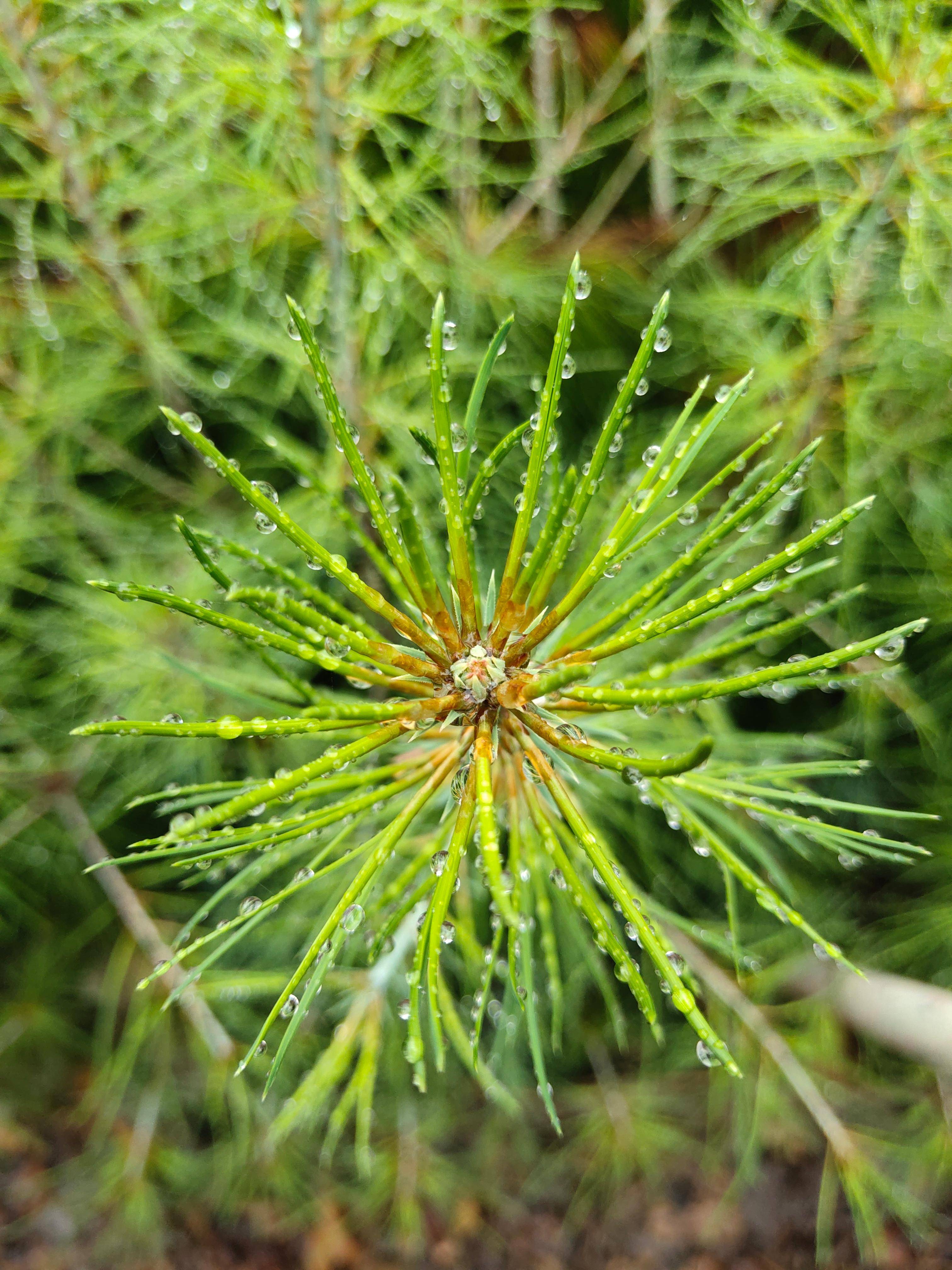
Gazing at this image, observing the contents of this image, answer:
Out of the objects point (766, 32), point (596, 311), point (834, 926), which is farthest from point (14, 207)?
point (834, 926)

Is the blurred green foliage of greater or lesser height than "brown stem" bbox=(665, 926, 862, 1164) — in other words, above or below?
above

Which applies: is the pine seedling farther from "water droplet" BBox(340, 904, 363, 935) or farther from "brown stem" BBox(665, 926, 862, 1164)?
"brown stem" BBox(665, 926, 862, 1164)

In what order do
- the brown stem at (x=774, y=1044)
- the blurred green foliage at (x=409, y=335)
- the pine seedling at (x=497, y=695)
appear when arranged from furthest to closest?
the brown stem at (x=774, y=1044), the blurred green foliage at (x=409, y=335), the pine seedling at (x=497, y=695)

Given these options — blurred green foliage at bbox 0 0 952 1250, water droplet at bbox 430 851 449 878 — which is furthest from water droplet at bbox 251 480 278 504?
blurred green foliage at bbox 0 0 952 1250

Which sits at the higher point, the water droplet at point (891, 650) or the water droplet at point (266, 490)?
the water droplet at point (266, 490)

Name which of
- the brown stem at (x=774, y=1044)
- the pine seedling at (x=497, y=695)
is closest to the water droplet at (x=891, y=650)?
the pine seedling at (x=497, y=695)

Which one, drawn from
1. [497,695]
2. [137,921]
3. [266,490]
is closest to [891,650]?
[497,695]

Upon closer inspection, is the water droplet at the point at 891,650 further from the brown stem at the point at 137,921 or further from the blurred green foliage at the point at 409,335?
the brown stem at the point at 137,921
